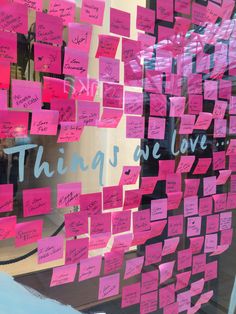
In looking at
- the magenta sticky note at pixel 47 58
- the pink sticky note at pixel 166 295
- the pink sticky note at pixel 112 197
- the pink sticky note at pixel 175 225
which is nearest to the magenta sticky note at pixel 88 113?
the magenta sticky note at pixel 47 58

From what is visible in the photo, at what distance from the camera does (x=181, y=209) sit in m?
1.66

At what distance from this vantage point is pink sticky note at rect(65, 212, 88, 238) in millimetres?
1307

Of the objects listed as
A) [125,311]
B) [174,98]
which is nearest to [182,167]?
[174,98]

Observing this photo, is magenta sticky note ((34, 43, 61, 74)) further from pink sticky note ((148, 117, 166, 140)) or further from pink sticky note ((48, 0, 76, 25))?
pink sticky note ((148, 117, 166, 140))

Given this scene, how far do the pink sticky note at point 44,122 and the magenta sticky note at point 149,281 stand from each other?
77 centimetres

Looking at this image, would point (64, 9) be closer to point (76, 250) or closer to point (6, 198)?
point (6, 198)

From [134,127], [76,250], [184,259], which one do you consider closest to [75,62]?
[134,127]

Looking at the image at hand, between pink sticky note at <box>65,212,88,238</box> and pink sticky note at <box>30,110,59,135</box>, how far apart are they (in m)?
0.31

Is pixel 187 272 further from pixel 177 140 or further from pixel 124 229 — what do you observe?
pixel 177 140

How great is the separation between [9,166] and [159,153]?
24.5 inches

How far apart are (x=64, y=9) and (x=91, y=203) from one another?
673mm

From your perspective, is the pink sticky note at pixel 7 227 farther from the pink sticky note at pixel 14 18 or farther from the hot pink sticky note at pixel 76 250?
the pink sticky note at pixel 14 18

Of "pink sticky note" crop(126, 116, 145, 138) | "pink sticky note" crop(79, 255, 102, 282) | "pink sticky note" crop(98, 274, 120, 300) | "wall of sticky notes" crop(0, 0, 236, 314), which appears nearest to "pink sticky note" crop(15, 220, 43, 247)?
"wall of sticky notes" crop(0, 0, 236, 314)

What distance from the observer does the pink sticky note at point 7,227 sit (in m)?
1.16
